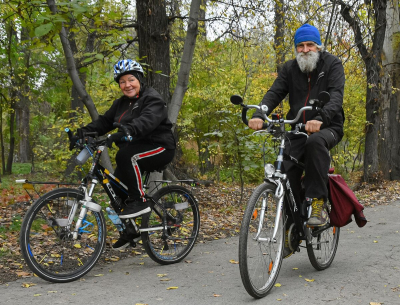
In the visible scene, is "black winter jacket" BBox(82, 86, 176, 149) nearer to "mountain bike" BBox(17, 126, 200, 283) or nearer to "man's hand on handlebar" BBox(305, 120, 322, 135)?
"mountain bike" BBox(17, 126, 200, 283)

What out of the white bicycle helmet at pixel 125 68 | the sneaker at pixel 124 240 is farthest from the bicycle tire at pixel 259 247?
the white bicycle helmet at pixel 125 68

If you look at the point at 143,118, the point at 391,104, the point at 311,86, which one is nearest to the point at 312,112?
the point at 311,86

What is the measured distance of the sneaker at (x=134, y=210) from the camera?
4965 millimetres

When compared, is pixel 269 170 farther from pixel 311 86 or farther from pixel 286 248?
pixel 311 86

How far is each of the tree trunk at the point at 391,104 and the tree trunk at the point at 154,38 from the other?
851 cm

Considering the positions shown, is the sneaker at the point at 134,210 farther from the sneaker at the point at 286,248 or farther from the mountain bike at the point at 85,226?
the sneaker at the point at 286,248

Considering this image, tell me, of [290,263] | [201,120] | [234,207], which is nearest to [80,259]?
[290,263]

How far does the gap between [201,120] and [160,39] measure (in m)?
10.5

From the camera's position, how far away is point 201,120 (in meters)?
18.7

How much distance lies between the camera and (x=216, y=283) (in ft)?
14.8

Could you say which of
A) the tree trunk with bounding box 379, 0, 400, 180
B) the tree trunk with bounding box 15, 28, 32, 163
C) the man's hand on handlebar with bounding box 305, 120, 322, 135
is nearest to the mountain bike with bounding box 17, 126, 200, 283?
the man's hand on handlebar with bounding box 305, 120, 322, 135

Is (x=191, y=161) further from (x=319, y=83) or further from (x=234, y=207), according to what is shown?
(x=319, y=83)

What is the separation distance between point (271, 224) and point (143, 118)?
164 cm

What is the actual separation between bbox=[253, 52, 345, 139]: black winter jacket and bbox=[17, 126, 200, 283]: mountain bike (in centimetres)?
163
